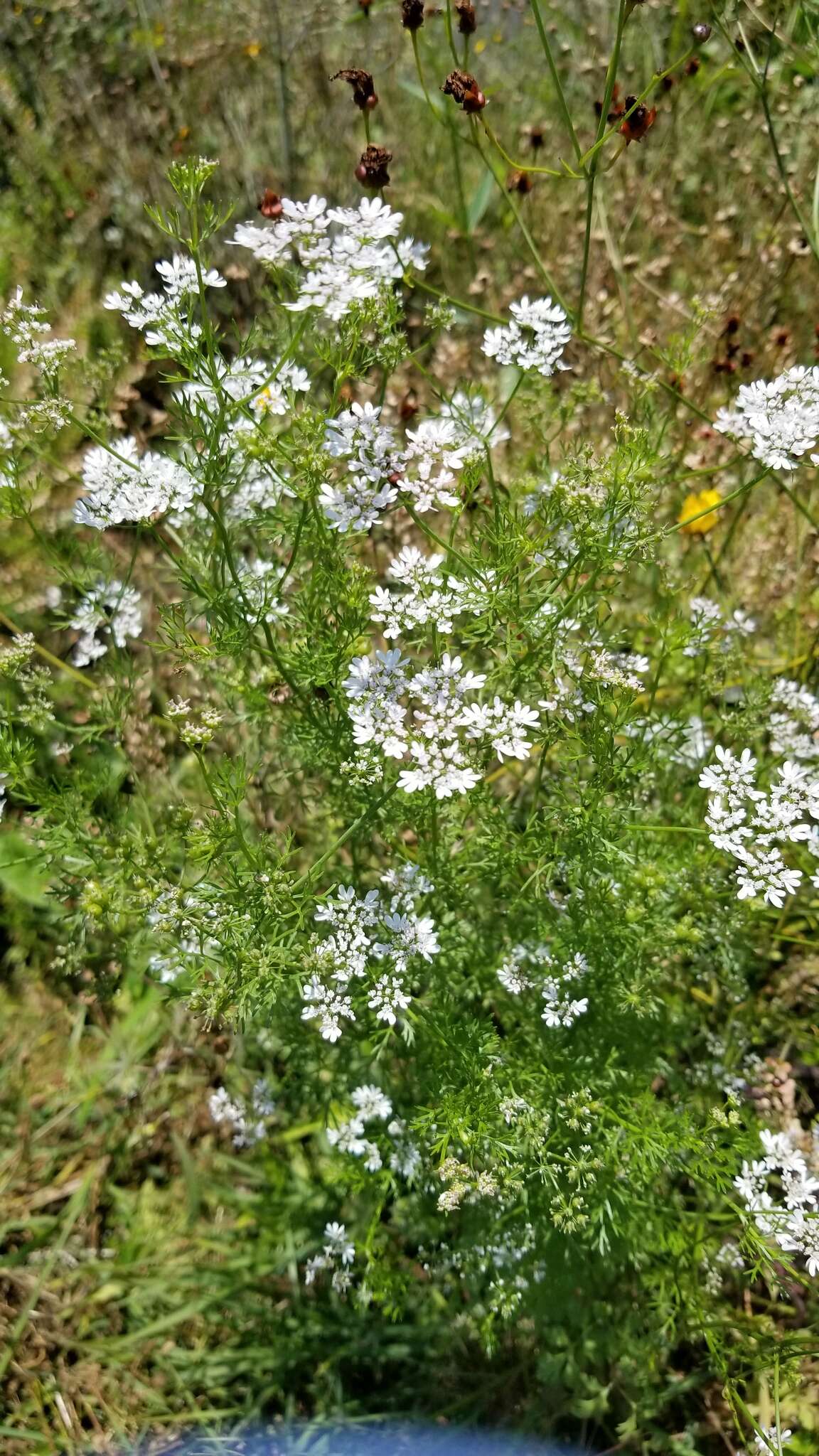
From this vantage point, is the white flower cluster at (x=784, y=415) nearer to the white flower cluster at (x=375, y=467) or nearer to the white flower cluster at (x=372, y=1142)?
the white flower cluster at (x=375, y=467)

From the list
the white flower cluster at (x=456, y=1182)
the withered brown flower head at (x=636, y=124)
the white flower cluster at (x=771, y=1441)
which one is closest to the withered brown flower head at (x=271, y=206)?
the withered brown flower head at (x=636, y=124)

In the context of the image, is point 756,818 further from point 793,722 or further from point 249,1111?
point 249,1111

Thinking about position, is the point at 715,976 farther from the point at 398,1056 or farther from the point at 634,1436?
the point at 634,1436

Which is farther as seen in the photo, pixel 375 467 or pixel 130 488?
pixel 130 488

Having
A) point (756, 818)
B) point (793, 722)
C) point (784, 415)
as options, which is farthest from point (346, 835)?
point (793, 722)

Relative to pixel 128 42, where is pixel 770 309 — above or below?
below

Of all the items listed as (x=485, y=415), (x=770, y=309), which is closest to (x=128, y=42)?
(x=770, y=309)
